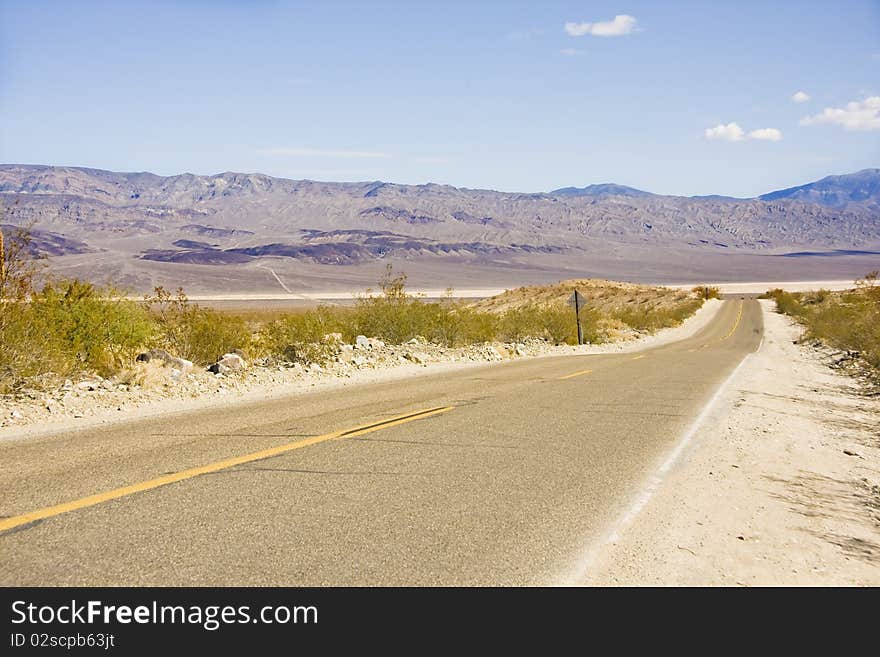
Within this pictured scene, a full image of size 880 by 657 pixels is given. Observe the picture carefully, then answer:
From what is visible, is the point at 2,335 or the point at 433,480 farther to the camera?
the point at 2,335

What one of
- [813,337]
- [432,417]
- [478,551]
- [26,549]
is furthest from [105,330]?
[813,337]

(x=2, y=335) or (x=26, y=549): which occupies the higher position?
(x=2, y=335)

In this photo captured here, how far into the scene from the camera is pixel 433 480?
21.8 feet

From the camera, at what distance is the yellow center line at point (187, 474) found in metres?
5.28

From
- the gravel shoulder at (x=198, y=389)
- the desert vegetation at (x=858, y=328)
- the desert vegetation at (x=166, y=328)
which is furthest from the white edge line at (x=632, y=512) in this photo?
the desert vegetation at (x=858, y=328)

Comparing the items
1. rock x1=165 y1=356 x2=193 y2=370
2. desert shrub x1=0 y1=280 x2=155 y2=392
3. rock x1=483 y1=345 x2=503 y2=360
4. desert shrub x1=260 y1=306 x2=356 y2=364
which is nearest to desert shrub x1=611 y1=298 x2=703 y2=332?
rock x1=483 y1=345 x2=503 y2=360

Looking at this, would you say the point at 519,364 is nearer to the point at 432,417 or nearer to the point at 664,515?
the point at 432,417

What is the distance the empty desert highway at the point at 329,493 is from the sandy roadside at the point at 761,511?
371 mm

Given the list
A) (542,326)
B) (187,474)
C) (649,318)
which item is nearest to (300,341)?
(187,474)

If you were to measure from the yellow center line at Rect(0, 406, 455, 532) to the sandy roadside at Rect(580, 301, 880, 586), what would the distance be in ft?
12.1

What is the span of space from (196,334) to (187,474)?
11109 millimetres

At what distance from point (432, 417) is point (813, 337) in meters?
33.3

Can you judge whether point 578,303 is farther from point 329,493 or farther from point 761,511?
point 329,493

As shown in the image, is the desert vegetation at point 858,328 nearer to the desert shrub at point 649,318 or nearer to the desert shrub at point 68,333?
the desert shrub at point 649,318
